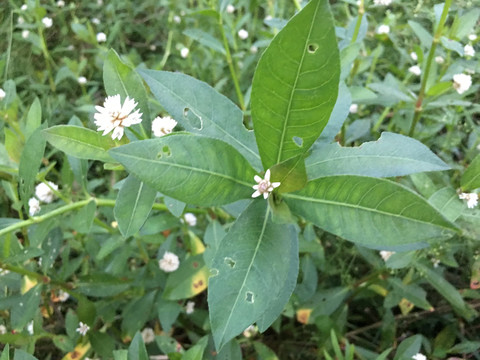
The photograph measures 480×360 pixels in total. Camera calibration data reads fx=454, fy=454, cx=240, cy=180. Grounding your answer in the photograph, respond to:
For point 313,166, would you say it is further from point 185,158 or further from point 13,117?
point 13,117

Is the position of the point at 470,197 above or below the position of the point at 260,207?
below

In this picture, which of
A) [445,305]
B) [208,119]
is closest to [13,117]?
[208,119]

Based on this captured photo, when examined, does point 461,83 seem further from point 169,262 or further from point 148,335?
point 148,335

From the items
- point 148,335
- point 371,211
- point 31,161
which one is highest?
point 371,211

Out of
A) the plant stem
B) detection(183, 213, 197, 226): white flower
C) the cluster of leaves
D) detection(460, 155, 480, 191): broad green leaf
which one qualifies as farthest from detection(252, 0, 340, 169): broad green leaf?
detection(183, 213, 197, 226): white flower

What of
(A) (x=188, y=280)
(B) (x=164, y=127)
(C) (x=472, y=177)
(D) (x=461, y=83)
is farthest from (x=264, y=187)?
(D) (x=461, y=83)

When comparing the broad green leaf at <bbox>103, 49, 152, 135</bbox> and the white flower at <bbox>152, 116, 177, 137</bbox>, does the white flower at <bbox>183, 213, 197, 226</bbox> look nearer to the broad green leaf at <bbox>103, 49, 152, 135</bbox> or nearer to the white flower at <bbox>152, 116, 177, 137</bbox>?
the white flower at <bbox>152, 116, 177, 137</bbox>
